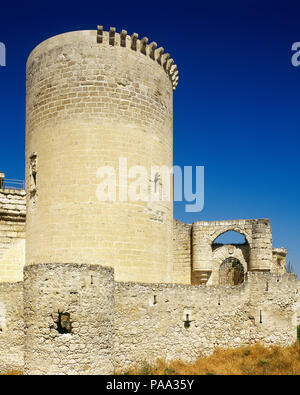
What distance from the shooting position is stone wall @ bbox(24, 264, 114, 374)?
10.6m

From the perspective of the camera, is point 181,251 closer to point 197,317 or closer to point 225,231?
point 225,231

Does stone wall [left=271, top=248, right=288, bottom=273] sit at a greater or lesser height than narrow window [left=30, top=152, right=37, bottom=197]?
lesser

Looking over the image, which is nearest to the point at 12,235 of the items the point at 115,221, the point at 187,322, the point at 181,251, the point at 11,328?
the point at 115,221

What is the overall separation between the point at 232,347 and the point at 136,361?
3264 mm

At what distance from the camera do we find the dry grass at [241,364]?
12734mm

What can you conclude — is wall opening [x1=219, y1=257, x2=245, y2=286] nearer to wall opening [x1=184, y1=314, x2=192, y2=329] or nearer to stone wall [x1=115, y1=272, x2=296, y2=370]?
stone wall [x1=115, y1=272, x2=296, y2=370]

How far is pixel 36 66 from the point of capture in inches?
648

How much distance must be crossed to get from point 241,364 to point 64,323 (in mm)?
5068

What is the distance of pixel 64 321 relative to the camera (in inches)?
427

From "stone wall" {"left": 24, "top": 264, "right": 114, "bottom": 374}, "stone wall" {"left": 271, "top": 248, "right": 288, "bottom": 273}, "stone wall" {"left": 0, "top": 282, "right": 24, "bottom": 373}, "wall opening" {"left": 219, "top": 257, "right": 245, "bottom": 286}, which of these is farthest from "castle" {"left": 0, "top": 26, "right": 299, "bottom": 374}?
"wall opening" {"left": 219, "top": 257, "right": 245, "bottom": 286}

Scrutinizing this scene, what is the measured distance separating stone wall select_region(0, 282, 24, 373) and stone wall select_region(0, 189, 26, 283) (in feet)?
14.4

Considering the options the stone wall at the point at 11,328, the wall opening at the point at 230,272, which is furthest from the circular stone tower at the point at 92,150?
the wall opening at the point at 230,272
